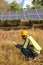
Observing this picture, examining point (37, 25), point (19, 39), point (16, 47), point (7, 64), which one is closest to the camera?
point (7, 64)

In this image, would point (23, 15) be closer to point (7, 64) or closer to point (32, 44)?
point (32, 44)

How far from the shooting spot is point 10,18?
16.4m

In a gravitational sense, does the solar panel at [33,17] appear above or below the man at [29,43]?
below

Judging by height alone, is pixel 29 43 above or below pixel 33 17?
above

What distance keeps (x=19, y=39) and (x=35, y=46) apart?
356 centimetres

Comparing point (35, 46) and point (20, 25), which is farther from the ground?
point (35, 46)

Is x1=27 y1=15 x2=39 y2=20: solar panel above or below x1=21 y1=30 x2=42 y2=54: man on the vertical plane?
below

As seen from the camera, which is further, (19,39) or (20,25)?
(20,25)

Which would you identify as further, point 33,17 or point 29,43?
point 33,17

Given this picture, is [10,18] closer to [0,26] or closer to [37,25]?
[0,26]

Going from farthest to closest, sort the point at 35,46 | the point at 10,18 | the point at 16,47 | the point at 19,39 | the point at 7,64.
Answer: the point at 10,18, the point at 19,39, the point at 16,47, the point at 35,46, the point at 7,64

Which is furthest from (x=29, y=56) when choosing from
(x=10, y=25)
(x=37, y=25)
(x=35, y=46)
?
(x=10, y=25)

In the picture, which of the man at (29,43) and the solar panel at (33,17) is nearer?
the man at (29,43)

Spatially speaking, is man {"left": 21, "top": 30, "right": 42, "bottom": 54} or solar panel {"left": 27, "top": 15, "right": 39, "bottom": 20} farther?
solar panel {"left": 27, "top": 15, "right": 39, "bottom": 20}
